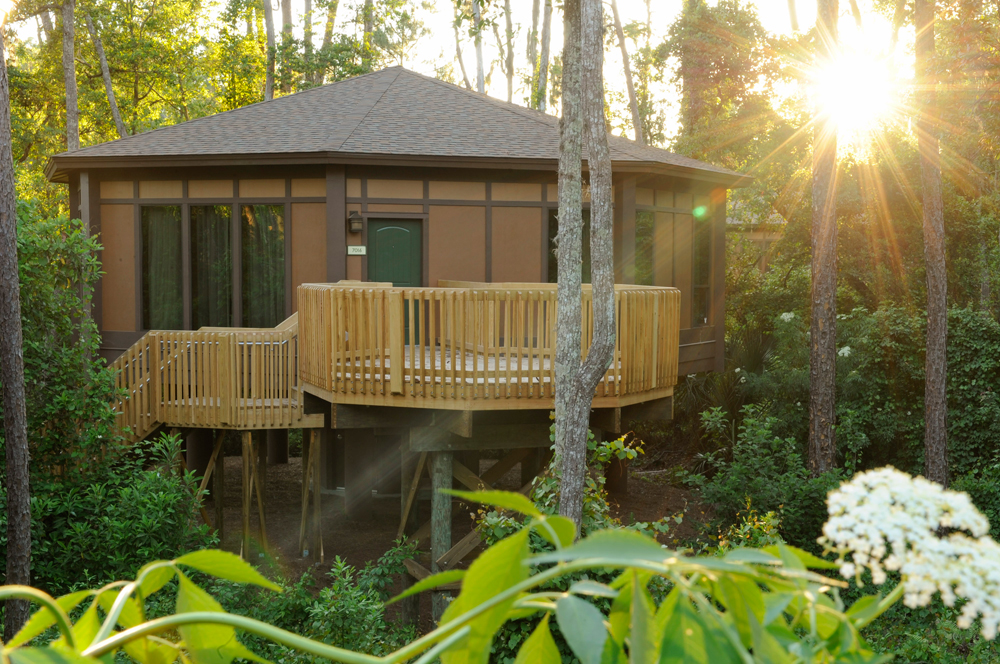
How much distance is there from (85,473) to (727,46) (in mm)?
18055

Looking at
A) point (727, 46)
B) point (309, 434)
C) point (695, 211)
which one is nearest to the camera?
point (309, 434)

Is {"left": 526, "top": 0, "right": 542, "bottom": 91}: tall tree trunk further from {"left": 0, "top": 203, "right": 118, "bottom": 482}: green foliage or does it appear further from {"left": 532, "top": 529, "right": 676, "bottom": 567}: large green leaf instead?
{"left": 532, "top": 529, "right": 676, "bottom": 567}: large green leaf

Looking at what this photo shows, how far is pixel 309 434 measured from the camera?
Answer: 12461 millimetres

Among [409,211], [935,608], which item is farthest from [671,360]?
[409,211]

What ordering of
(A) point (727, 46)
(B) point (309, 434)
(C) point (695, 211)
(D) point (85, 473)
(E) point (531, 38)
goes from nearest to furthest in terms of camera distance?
(D) point (85, 473) → (B) point (309, 434) → (C) point (695, 211) → (A) point (727, 46) → (E) point (531, 38)

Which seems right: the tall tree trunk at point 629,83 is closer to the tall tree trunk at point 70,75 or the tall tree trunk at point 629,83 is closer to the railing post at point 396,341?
the tall tree trunk at point 70,75

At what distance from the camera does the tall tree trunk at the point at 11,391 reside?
771 centimetres

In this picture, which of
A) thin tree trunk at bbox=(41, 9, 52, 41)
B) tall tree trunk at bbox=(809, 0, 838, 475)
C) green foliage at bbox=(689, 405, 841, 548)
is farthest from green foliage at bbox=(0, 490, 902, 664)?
thin tree trunk at bbox=(41, 9, 52, 41)

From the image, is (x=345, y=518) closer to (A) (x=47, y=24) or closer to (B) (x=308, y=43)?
(B) (x=308, y=43)

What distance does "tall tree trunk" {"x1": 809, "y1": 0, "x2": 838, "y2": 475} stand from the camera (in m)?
12.6

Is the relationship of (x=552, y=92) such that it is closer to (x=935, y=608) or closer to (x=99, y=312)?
(x=99, y=312)

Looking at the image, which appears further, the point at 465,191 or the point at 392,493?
the point at 392,493

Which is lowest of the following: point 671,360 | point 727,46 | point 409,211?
point 671,360

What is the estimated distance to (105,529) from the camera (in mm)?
8930
